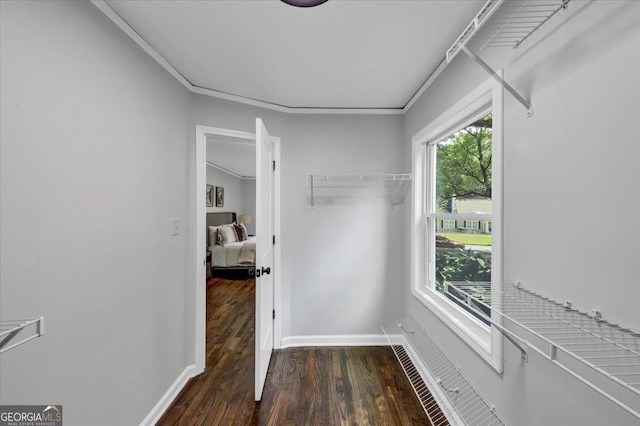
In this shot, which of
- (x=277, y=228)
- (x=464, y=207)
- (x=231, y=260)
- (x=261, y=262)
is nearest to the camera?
(x=464, y=207)

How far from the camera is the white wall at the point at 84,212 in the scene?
3.39 ft

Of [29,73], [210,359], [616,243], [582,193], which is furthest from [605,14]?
[210,359]

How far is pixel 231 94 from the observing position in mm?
2410

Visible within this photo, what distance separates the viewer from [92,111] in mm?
1347

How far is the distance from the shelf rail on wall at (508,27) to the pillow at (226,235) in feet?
17.4

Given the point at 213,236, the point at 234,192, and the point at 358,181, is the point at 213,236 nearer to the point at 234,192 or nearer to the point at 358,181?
the point at 234,192

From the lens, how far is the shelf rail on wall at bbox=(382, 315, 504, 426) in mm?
1592

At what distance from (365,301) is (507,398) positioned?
1557mm

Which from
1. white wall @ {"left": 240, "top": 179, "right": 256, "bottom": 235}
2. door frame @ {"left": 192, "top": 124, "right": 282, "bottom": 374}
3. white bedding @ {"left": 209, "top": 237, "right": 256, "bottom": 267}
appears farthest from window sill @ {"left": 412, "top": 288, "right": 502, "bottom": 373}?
white wall @ {"left": 240, "top": 179, "right": 256, "bottom": 235}

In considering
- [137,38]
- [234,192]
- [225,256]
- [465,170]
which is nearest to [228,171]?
[234,192]

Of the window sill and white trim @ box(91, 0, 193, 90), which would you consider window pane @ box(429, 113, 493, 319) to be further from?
white trim @ box(91, 0, 193, 90)

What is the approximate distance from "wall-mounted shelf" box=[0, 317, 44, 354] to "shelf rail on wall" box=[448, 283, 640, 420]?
1160mm

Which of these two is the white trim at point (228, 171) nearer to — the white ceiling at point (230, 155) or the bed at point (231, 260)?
the white ceiling at point (230, 155)

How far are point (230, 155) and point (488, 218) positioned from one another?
181 inches
